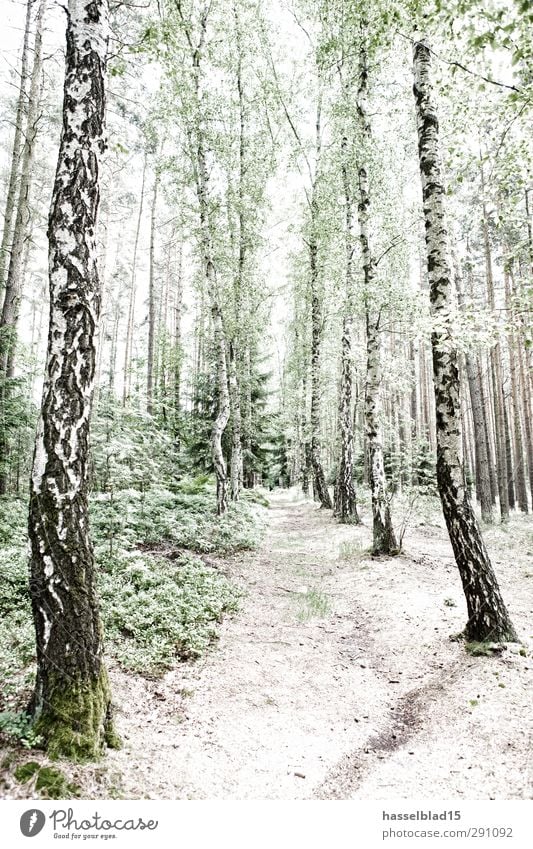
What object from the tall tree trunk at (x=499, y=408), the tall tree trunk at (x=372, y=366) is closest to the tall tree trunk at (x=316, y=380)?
the tall tree trunk at (x=372, y=366)

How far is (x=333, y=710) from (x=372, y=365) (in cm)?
722

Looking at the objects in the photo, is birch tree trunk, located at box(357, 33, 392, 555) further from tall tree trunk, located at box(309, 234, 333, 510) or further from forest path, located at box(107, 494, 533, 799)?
tall tree trunk, located at box(309, 234, 333, 510)

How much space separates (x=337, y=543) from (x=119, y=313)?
29494 millimetres

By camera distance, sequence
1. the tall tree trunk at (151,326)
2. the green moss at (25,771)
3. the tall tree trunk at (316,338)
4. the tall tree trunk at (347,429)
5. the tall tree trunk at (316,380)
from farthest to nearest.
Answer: the tall tree trunk at (151,326), the tall tree trunk at (316,380), the tall tree trunk at (316,338), the tall tree trunk at (347,429), the green moss at (25,771)

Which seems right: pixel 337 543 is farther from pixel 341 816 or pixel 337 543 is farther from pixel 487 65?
pixel 487 65

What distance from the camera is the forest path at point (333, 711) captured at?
308cm

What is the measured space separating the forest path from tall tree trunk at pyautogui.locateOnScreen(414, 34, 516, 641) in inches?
18.9

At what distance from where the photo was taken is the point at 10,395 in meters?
8.51

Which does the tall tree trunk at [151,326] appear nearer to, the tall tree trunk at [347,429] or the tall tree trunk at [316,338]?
the tall tree trunk at [316,338]

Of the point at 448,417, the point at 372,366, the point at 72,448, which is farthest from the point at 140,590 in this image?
the point at 372,366

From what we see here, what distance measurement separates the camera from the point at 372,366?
9891 millimetres

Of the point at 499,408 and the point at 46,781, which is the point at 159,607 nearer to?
Answer: the point at 46,781

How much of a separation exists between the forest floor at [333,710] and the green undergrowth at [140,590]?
1.01 ft

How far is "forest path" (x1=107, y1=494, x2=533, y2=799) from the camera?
3.08 meters
